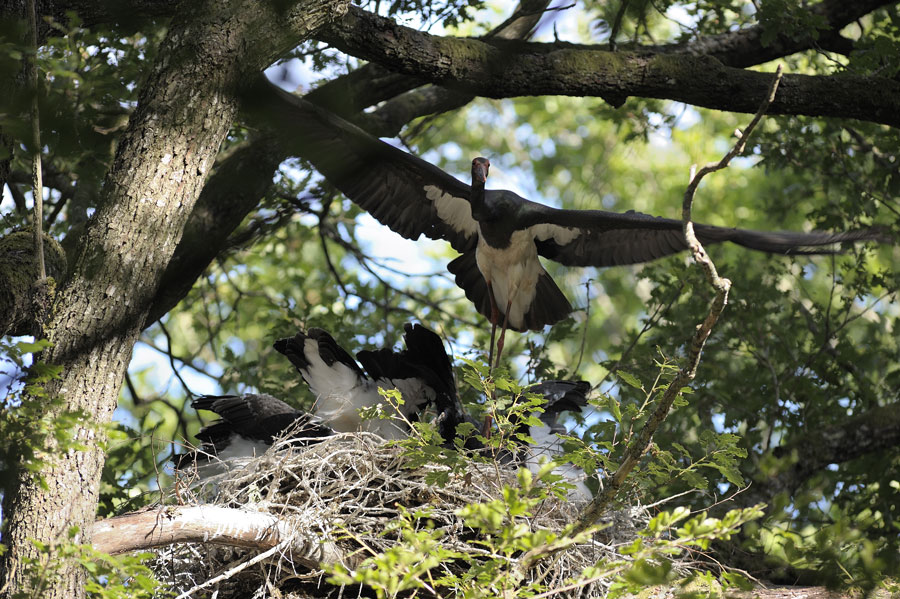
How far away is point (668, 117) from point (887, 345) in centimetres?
221

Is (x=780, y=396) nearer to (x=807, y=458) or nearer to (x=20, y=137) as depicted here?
(x=807, y=458)

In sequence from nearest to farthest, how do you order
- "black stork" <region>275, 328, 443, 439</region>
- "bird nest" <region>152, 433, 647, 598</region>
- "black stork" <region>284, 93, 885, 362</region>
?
"bird nest" <region>152, 433, 647, 598</region> → "black stork" <region>275, 328, 443, 439</region> → "black stork" <region>284, 93, 885, 362</region>

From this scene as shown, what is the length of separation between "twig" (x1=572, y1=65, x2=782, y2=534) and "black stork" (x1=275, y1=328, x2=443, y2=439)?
83.5 inches

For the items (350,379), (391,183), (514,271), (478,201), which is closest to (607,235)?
(514,271)

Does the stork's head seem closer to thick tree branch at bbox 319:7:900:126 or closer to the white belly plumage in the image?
the white belly plumage

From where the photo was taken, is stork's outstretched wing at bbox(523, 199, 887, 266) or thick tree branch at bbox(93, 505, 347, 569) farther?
stork's outstretched wing at bbox(523, 199, 887, 266)

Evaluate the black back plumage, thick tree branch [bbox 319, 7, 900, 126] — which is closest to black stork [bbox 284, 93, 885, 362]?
thick tree branch [bbox 319, 7, 900, 126]

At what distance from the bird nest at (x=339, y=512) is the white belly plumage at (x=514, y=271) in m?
1.68

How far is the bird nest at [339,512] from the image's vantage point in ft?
11.9

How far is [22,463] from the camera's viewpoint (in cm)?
250

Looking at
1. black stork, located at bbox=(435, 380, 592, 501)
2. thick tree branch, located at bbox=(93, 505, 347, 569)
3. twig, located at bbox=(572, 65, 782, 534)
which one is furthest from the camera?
black stork, located at bbox=(435, 380, 592, 501)

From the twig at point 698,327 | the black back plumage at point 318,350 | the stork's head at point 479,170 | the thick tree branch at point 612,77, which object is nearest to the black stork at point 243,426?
the black back plumage at point 318,350

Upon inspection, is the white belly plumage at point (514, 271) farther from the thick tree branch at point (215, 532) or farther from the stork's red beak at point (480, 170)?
the thick tree branch at point (215, 532)

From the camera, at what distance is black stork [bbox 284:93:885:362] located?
5.11m
